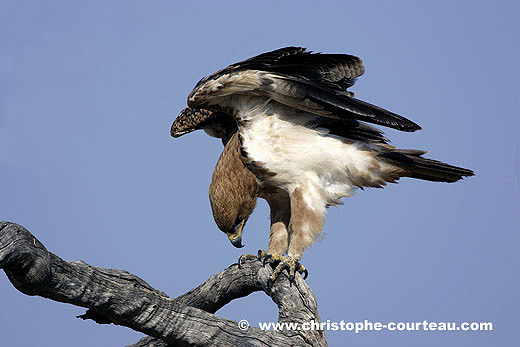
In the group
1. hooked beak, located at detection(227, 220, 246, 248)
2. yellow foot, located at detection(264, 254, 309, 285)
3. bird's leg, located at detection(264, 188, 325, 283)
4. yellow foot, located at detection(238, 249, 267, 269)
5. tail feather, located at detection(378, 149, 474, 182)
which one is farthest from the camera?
hooked beak, located at detection(227, 220, 246, 248)

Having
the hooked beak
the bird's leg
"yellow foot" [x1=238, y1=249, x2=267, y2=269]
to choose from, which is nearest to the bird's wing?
the bird's leg

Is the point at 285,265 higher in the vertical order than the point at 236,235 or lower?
lower

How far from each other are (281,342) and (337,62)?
1871 mm

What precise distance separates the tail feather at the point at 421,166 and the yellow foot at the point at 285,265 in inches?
37.9

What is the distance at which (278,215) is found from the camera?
15.0 feet

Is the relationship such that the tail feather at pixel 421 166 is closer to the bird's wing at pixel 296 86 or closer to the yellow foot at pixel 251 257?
the bird's wing at pixel 296 86

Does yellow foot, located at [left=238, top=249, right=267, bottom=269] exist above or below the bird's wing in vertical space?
below

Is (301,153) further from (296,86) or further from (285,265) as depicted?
(285,265)

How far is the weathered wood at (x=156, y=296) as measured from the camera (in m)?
2.77

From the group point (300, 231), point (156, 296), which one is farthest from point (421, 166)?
point (156, 296)

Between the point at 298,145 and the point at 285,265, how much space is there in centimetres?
82

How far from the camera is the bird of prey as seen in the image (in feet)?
13.3

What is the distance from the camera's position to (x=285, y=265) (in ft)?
12.8

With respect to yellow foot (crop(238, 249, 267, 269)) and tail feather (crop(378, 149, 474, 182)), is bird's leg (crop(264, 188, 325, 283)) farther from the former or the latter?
tail feather (crop(378, 149, 474, 182))
